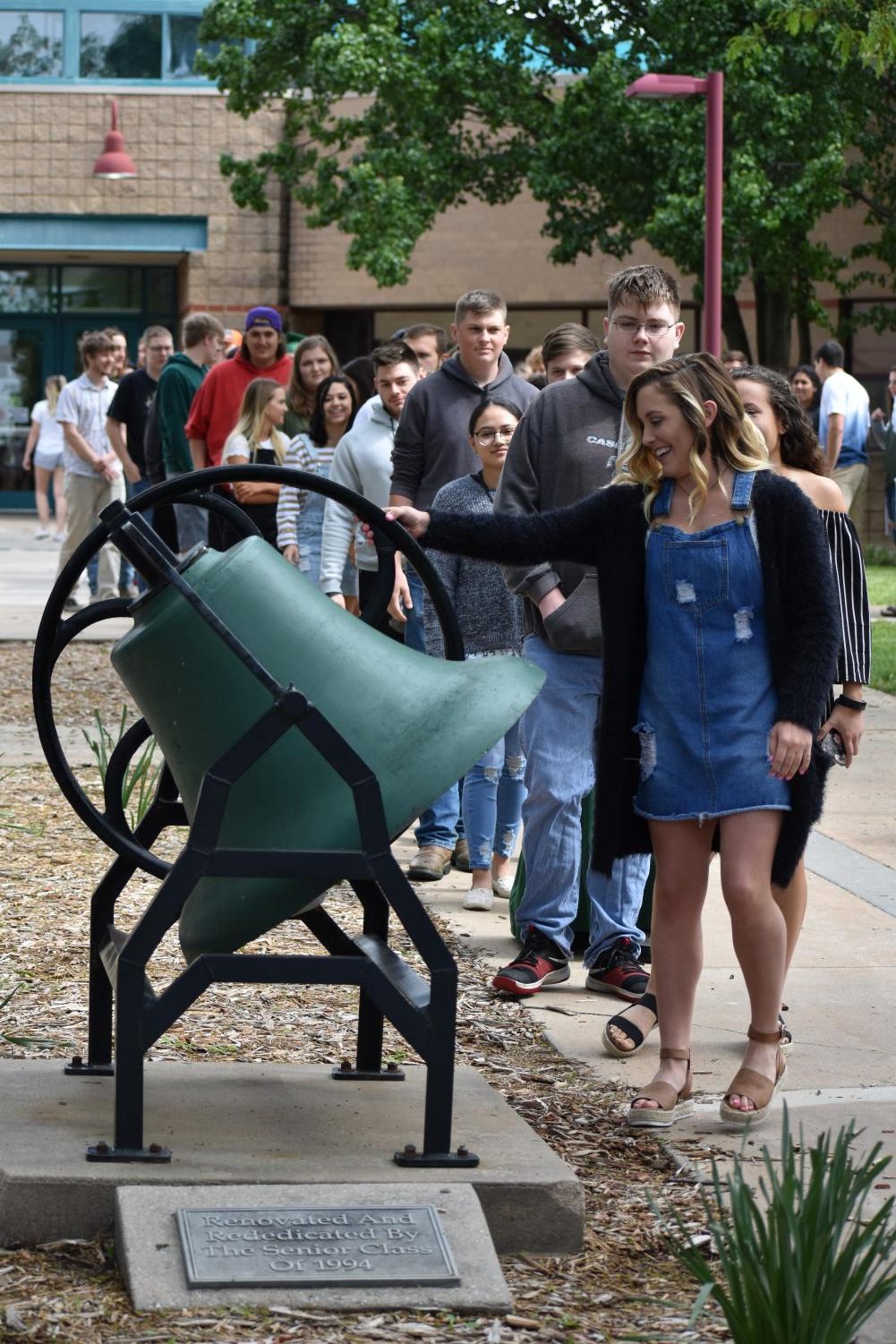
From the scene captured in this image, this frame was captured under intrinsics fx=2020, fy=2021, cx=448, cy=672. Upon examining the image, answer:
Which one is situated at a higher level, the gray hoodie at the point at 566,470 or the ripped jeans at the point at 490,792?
the gray hoodie at the point at 566,470

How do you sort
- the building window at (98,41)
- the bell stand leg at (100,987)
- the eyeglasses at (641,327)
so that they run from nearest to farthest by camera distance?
the bell stand leg at (100,987), the eyeglasses at (641,327), the building window at (98,41)

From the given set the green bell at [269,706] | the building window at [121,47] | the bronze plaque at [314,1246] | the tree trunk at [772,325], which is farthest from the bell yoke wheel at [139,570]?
the building window at [121,47]

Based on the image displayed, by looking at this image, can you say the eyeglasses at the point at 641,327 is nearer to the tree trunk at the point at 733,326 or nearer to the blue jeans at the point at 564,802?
the blue jeans at the point at 564,802

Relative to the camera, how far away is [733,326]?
24.7 m

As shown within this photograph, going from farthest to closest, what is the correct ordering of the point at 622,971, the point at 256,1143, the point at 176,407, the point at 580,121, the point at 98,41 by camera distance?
the point at 98,41 → the point at 580,121 → the point at 176,407 → the point at 622,971 → the point at 256,1143

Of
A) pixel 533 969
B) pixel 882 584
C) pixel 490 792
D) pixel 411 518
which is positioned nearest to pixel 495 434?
pixel 490 792

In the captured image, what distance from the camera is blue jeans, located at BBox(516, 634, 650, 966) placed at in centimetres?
552

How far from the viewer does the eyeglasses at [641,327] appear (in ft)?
17.3

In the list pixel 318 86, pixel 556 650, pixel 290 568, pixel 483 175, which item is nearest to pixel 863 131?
pixel 483 175

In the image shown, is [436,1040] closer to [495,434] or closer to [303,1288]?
[303,1288]

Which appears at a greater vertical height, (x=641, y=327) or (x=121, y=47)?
(x=121, y=47)

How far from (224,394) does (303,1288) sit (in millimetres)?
7636

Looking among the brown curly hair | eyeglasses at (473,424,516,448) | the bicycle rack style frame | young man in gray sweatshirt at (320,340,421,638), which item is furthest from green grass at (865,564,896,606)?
the bicycle rack style frame

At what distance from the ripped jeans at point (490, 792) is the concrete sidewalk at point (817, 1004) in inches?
8.7
